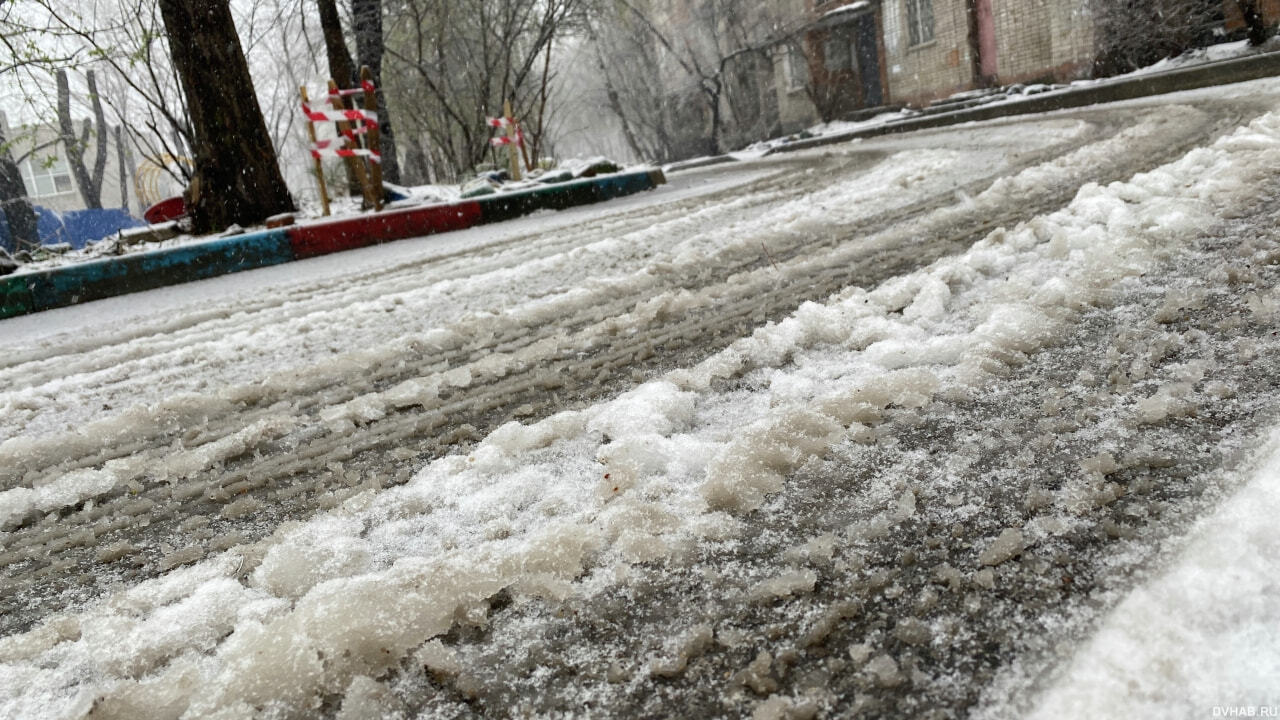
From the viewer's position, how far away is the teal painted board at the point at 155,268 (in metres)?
5.49

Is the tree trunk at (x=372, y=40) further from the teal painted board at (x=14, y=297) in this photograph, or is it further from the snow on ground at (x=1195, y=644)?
the snow on ground at (x=1195, y=644)

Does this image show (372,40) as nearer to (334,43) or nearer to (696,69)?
(334,43)

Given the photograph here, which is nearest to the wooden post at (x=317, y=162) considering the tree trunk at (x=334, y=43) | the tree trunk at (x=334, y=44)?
the tree trunk at (x=334, y=44)

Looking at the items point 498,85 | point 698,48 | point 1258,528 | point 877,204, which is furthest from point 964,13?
point 1258,528

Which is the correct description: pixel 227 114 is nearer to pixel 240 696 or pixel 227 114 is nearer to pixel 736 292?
pixel 736 292

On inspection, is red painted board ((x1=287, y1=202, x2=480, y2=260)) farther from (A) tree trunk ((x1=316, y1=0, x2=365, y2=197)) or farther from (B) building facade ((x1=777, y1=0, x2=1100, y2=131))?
(B) building facade ((x1=777, y1=0, x2=1100, y2=131))

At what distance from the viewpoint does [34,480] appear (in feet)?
6.41

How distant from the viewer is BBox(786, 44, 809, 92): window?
74.1 ft

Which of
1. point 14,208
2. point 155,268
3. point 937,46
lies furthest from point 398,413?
point 937,46

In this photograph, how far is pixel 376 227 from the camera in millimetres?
6988

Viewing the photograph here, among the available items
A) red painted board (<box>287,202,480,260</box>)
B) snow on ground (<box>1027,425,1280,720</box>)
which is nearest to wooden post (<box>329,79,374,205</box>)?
red painted board (<box>287,202,480,260</box>)

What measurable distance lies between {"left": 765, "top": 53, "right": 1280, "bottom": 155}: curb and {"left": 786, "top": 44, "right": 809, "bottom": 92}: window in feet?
34.4

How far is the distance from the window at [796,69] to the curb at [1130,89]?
10.5m

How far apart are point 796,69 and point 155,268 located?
20758 mm
